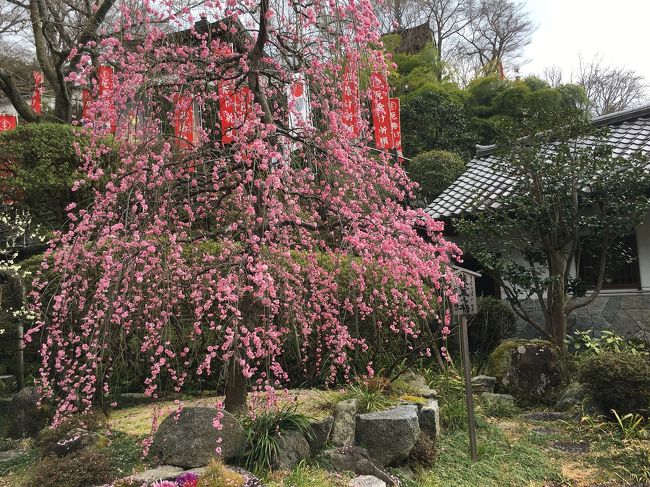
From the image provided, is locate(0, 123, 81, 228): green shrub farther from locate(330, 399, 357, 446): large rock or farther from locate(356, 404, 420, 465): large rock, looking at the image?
locate(356, 404, 420, 465): large rock

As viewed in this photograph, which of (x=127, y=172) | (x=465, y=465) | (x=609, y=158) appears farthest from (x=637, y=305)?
(x=127, y=172)

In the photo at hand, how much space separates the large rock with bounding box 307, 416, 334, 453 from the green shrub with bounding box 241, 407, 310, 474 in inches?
2.2

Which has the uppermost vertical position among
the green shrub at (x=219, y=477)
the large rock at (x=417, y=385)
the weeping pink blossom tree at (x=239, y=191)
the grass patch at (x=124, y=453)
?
the weeping pink blossom tree at (x=239, y=191)

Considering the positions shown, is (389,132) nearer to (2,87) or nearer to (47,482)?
(2,87)

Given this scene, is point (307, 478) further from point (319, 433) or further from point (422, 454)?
point (422, 454)

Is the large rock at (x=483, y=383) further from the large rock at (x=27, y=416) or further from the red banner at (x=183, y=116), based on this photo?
the large rock at (x=27, y=416)

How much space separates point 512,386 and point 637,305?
140 inches

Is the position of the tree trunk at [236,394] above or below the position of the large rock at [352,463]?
above

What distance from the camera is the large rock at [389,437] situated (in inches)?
170

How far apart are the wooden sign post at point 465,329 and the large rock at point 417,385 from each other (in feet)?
1.67

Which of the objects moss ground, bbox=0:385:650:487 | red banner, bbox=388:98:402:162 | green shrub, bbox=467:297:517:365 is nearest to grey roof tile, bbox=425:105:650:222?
green shrub, bbox=467:297:517:365

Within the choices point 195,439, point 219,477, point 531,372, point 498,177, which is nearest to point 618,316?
point 531,372

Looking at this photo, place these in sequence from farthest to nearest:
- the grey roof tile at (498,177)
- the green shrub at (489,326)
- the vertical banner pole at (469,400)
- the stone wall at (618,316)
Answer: the grey roof tile at (498,177) < the green shrub at (489,326) < the stone wall at (618,316) < the vertical banner pole at (469,400)

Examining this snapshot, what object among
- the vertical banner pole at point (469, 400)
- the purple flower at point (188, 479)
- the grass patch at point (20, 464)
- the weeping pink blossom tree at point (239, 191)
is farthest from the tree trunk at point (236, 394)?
the vertical banner pole at point (469, 400)
